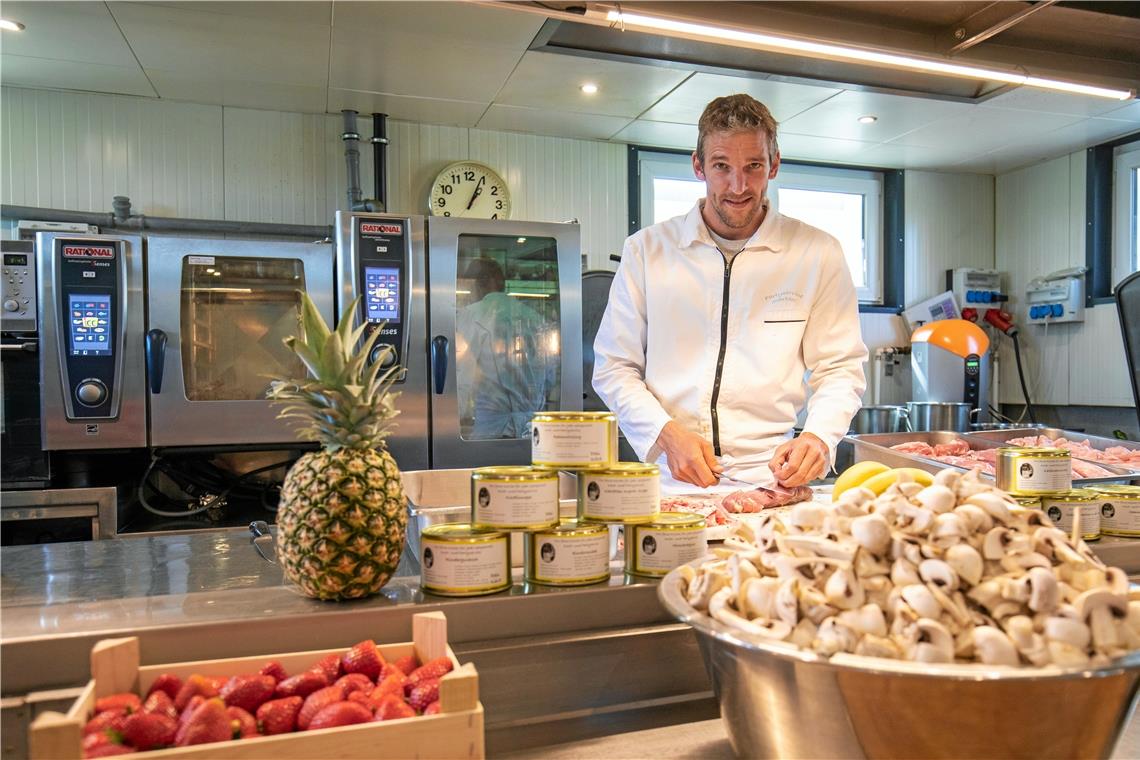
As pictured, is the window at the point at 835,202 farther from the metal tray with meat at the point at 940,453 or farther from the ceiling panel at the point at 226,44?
the ceiling panel at the point at 226,44

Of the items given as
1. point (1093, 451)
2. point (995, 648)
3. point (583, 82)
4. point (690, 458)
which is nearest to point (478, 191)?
point (583, 82)

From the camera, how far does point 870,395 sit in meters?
5.25

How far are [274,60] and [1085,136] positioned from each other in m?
4.69

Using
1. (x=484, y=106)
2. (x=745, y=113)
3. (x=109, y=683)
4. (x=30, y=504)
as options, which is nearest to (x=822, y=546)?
(x=109, y=683)

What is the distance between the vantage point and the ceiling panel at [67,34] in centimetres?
285

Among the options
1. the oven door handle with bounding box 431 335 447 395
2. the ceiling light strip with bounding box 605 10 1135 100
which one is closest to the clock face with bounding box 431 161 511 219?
the oven door handle with bounding box 431 335 447 395

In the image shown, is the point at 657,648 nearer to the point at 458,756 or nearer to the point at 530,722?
the point at 530,722

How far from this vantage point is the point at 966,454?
3.09 metres

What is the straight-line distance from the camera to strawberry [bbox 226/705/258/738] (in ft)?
2.53

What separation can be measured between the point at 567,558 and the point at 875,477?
0.47 metres

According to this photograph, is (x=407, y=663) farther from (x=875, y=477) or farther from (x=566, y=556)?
(x=875, y=477)

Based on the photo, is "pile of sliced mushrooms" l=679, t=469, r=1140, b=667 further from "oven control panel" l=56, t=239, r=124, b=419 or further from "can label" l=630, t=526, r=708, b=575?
"oven control panel" l=56, t=239, r=124, b=419

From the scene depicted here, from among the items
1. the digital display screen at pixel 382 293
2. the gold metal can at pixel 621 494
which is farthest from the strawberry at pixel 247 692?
the digital display screen at pixel 382 293

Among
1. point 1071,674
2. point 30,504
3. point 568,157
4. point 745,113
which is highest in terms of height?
point 568,157
